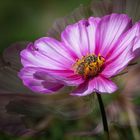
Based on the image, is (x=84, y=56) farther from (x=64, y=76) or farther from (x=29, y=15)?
(x=29, y=15)

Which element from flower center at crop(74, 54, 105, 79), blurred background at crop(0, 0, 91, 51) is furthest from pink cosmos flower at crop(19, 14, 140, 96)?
blurred background at crop(0, 0, 91, 51)

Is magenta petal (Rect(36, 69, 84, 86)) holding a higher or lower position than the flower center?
lower

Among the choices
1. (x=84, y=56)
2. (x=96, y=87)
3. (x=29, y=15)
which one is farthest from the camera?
(x=29, y=15)

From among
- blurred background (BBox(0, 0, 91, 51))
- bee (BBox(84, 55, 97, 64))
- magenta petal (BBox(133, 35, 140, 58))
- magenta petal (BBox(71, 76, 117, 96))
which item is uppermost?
blurred background (BBox(0, 0, 91, 51))

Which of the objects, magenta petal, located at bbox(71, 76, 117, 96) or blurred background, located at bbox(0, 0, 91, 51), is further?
blurred background, located at bbox(0, 0, 91, 51)

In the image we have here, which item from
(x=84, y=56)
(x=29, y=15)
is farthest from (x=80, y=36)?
(x=29, y=15)

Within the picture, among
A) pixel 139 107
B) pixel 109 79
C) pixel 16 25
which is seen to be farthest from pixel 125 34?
pixel 16 25

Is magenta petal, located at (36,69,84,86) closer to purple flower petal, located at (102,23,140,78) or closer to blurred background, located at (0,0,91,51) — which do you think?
purple flower petal, located at (102,23,140,78)
